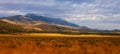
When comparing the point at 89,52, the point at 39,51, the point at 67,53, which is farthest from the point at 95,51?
the point at 39,51

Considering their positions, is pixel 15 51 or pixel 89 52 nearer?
pixel 15 51

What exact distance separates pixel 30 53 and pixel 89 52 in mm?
2614

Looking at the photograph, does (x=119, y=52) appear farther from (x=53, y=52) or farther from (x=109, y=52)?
(x=53, y=52)

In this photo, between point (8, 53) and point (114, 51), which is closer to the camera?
point (8, 53)

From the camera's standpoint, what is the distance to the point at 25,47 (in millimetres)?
12461

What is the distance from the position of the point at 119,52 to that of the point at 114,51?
25 centimetres

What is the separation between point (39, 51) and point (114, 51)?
3142 mm

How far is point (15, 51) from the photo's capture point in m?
11.5

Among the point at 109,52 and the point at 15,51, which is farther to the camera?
the point at 109,52

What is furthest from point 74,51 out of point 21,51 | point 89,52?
point 21,51

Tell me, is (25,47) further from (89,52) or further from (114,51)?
(114,51)

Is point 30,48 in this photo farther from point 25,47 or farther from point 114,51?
point 114,51

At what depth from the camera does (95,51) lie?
496 inches

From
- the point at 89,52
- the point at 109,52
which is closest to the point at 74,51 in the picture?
the point at 89,52
